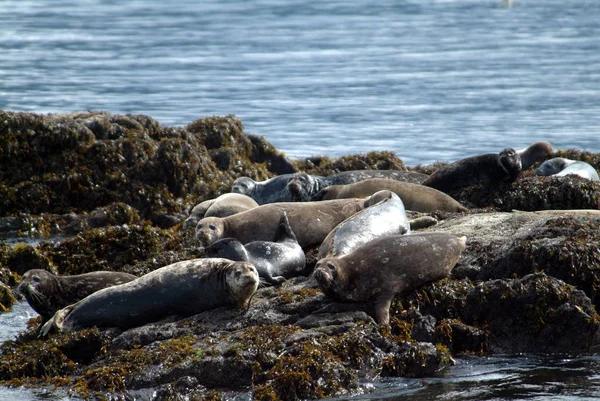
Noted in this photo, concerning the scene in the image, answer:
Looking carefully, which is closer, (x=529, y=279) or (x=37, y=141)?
(x=529, y=279)

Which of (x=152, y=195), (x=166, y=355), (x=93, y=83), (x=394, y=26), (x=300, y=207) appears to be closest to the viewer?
(x=166, y=355)

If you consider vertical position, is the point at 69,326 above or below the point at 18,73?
above

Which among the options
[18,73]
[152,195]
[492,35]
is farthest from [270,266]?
[492,35]

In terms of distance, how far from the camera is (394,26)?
45.2 m

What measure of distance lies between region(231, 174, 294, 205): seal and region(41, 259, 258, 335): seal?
3.86 metres

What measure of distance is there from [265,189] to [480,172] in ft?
7.69

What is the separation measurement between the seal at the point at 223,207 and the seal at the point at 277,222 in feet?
2.93

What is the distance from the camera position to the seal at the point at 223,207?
918 centimetres

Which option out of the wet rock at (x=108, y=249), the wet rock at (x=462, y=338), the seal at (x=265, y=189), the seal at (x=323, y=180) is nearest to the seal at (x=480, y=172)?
the seal at (x=323, y=180)

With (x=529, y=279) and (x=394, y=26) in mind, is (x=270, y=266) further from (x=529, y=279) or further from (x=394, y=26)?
(x=394, y=26)

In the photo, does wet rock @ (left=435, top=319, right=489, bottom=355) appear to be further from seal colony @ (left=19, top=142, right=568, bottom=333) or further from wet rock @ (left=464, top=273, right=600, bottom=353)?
seal colony @ (left=19, top=142, right=568, bottom=333)

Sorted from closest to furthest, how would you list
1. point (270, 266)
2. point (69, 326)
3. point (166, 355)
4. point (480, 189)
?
point (166, 355) → point (69, 326) → point (270, 266) → point (480, 189)

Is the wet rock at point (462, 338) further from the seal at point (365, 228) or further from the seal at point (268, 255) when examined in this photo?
the seal at point (268, 255)

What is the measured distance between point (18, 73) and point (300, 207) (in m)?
23.5
